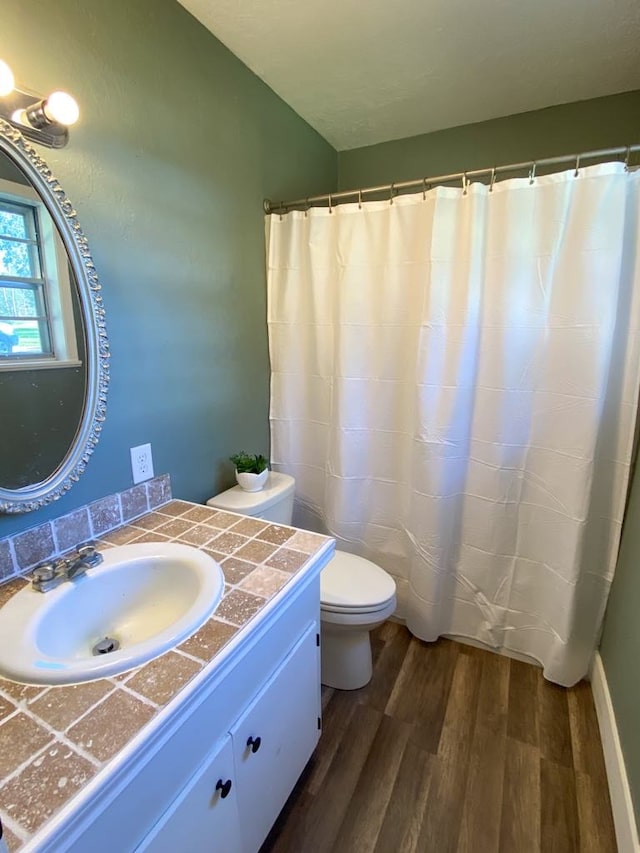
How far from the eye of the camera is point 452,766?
1.36m

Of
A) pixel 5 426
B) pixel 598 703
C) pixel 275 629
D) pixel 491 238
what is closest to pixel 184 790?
pixel 275 629

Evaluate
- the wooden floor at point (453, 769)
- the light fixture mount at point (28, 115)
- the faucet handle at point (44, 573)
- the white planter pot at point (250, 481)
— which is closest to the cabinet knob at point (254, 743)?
the wooden floor at point (453, 769)

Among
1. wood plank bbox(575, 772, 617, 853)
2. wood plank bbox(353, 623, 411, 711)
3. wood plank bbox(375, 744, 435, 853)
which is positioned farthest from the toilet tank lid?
wood plank bbox(575, 772, 617, 853)

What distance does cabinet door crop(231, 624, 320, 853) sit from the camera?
93 centimetres

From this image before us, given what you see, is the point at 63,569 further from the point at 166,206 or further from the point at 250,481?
the point at 166,206

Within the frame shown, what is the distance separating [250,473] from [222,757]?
0.94m

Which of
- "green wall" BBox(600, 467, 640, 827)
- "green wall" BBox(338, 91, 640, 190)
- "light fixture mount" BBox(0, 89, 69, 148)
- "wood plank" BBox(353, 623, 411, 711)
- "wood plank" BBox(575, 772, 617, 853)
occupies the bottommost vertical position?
"wood plank" BBox(575, 772, 617, 853)

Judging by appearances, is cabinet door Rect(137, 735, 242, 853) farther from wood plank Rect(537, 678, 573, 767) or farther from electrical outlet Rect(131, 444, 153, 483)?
Answer: wood plank Rect(537, 678, 573, 767)

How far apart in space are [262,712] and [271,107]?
2180 mm

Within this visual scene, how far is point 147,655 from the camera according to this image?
29.4 inches

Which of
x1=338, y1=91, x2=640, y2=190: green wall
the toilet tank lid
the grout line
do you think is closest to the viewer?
the grout line

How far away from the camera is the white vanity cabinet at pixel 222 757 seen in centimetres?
58

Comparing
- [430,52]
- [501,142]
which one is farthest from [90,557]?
[501,142]

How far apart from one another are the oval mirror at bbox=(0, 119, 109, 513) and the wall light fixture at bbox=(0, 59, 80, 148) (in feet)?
0.11
